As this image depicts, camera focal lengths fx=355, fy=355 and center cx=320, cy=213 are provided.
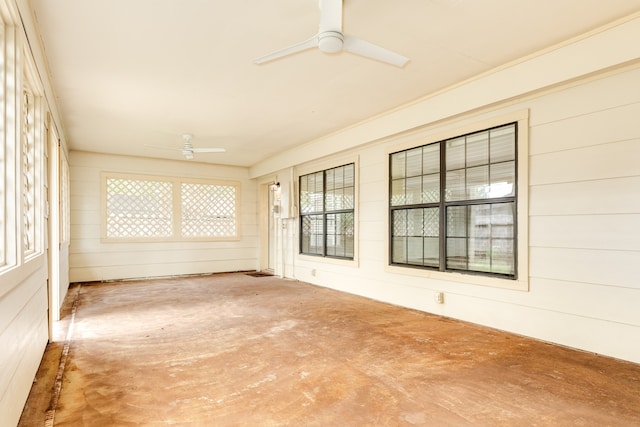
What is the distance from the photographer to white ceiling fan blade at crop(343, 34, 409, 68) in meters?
2.13

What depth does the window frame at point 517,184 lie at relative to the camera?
10.3ft

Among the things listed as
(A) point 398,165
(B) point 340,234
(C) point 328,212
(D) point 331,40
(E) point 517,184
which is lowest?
(B) point 340,234

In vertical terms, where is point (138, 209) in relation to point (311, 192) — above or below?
below

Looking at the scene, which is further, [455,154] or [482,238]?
[455,154]

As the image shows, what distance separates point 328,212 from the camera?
18.9 feet

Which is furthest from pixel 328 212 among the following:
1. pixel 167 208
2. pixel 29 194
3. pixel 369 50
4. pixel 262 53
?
pixel 29 194

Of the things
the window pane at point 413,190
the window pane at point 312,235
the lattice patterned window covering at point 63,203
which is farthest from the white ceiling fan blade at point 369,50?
the lattice patterned window covering at point 63,203

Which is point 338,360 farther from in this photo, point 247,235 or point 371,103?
point 247,235

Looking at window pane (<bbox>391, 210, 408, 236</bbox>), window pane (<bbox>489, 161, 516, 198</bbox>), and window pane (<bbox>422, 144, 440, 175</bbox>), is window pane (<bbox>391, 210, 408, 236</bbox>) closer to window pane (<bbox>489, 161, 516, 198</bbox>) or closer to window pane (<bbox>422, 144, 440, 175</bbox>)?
window pane (<bbox>422, 144, 440, 175</bbox>)

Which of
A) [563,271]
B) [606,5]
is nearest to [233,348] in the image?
[563,271]

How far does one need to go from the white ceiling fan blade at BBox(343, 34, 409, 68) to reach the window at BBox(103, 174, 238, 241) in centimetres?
582

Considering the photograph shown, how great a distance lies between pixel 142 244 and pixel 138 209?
67 centimetres

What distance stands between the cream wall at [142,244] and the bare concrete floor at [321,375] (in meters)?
2.84

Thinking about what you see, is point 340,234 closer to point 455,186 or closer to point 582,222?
point 455,186
